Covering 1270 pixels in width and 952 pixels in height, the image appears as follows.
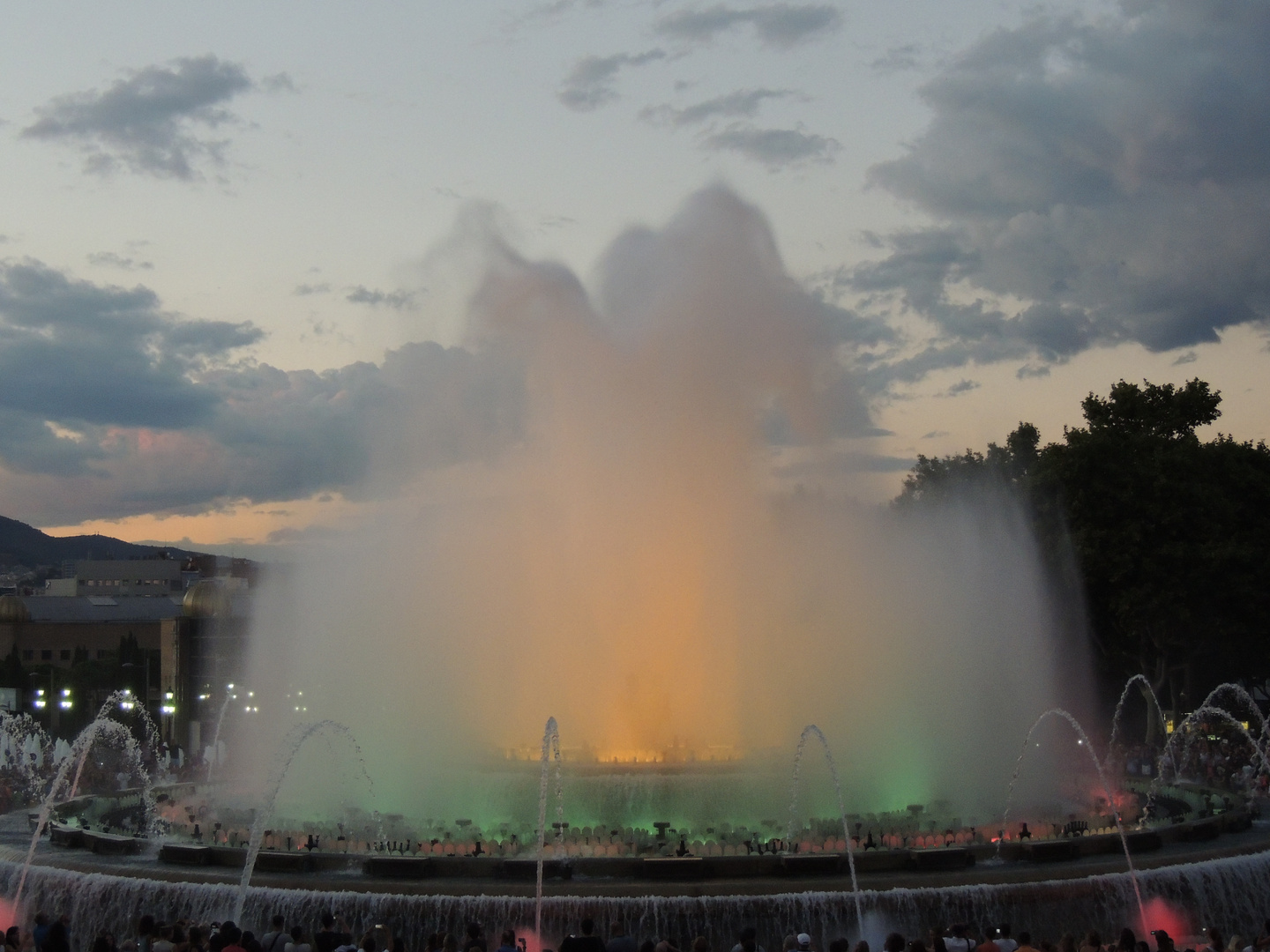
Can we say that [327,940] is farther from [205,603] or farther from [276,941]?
[205,603]

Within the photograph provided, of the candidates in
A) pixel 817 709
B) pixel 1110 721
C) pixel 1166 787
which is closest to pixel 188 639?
pixel 1110 721

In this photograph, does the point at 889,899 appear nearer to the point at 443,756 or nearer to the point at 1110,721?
the point at 443,756

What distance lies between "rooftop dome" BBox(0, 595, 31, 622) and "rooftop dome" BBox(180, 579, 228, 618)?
98.1ft

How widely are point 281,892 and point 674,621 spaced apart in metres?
17.7

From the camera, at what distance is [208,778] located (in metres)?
41.9

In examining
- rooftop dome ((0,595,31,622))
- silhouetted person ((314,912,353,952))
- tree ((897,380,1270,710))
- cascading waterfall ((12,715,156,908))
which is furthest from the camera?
rooftop dome ((0,595,31,622))

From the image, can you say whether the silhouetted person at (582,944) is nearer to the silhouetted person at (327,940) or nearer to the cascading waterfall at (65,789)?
the silhouetted person at (327,940)

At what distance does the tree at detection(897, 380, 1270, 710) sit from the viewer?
167 ft

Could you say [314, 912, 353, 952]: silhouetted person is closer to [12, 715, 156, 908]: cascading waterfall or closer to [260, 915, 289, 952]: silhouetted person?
[260, 915, 289, 952]: silhouetted person

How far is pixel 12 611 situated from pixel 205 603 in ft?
108

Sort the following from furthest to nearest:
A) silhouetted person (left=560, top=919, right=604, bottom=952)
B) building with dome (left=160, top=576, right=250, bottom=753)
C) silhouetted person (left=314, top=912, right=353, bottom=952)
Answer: building with dome (left=160, top=576, right=250, bottom=753) → silhouetted person (left=314, top=912, right=353, bottom=952) → silhouetted person (left=560, top=919, right=604, bottom=952)

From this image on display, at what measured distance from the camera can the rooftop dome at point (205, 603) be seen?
99250 mm

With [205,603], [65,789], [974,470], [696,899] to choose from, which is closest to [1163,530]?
[974,470]

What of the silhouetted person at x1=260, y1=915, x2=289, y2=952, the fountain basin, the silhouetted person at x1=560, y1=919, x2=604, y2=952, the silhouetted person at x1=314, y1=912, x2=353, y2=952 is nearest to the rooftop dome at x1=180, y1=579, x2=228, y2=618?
the fountain basin
